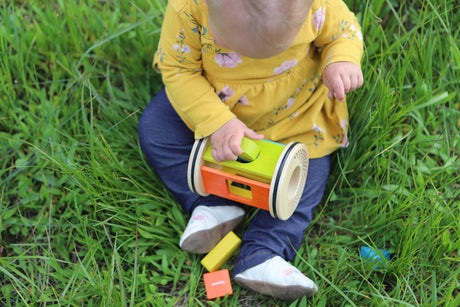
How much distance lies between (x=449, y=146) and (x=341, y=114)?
460 millimetres

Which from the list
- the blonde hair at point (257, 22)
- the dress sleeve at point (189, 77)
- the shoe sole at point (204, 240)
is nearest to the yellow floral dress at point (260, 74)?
the dress sleeve at point (189, 77)

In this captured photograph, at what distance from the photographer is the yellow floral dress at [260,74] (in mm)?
1315

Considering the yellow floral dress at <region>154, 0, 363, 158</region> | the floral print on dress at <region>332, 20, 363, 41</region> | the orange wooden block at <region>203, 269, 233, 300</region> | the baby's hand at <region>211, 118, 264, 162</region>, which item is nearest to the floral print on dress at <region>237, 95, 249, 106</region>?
the yellow floral dress at <region>154, 0, 363, 158</region>

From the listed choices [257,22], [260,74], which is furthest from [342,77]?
[257,22]

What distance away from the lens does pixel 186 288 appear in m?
1.46

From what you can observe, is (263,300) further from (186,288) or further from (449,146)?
(449,146)

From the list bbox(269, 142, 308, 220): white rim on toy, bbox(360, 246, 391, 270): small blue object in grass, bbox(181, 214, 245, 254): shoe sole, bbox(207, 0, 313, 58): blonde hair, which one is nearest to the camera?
bbox(207, 0, 313, 58): blonde hair

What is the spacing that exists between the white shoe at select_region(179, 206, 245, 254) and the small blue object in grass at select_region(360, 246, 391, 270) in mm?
441

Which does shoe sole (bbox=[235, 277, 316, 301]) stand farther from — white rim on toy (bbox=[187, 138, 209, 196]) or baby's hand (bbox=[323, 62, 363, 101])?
baby's hand (bbox=[323, 62, 363, 101])

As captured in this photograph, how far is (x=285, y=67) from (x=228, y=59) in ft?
0.63

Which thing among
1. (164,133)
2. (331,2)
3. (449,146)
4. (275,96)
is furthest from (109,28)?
(449,146)

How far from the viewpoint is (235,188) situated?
1.41 metres

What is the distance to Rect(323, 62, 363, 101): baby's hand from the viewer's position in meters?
1.33

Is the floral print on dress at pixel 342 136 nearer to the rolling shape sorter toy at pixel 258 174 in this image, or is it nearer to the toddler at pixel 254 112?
the toddler at pixel 254 112
